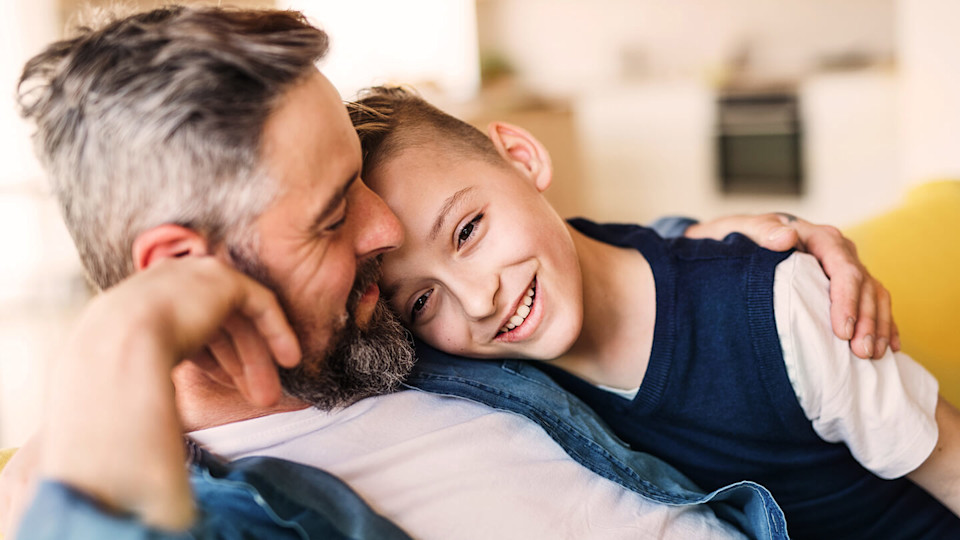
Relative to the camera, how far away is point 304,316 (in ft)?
2.95

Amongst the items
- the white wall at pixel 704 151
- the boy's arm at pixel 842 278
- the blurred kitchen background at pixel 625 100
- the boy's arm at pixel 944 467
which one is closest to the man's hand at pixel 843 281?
the boy's arm at pixel 842 278

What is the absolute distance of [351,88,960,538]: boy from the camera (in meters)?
1.12

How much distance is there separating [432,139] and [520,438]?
45 centimetres

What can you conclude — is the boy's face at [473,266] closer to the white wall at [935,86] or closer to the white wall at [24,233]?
the white wall at [935,86]

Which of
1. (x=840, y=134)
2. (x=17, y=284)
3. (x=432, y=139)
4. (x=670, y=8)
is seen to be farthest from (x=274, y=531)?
(x=670, y=8)

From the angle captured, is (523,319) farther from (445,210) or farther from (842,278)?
(842,278)

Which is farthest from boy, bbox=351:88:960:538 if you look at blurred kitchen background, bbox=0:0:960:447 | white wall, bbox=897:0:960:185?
blurred kitchen background, bbox=0:0:960:447

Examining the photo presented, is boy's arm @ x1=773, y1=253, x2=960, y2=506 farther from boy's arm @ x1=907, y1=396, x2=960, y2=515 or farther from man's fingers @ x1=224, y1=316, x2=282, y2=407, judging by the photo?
man's fingers @ x1=224, y1=316, x2=282, y2=407

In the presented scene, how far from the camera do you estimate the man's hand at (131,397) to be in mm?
590

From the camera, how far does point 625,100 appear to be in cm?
590

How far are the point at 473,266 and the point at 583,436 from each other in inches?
10.6

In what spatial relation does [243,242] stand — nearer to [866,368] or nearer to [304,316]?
[304,316]

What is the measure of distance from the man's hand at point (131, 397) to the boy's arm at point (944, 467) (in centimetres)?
100

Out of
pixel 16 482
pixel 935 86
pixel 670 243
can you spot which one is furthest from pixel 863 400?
pixel 935 86
